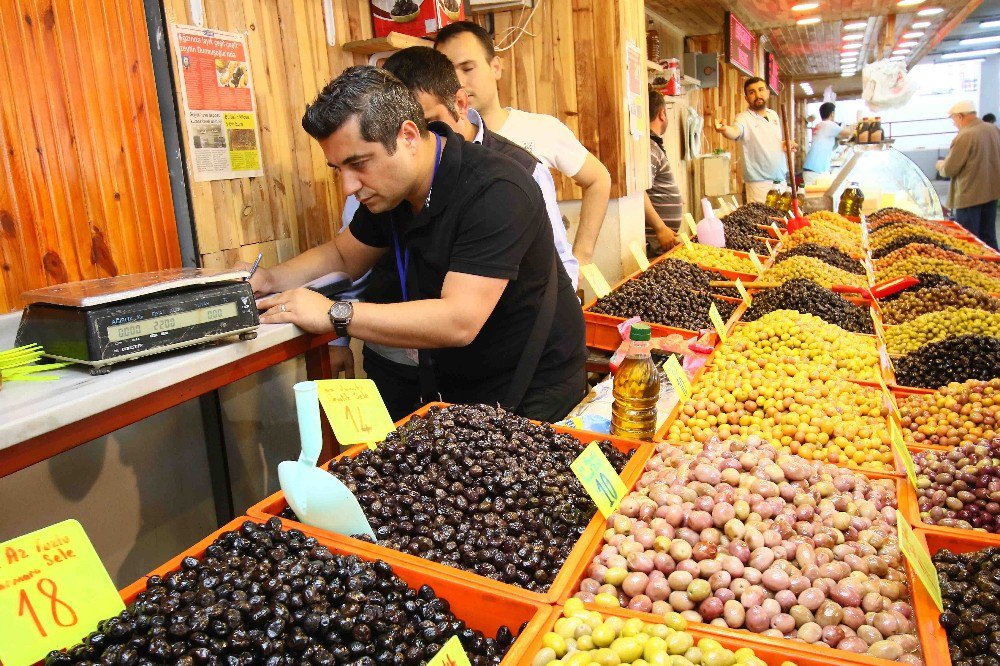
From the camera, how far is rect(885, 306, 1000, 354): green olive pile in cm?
346

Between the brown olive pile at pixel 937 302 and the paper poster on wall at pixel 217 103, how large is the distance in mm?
3429

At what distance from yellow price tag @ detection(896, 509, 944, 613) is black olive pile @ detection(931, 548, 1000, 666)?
0.12ft

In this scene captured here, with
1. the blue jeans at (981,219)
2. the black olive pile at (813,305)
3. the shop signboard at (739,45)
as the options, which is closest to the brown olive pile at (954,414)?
the black olive pile at (813,305)

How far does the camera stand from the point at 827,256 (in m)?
5.20

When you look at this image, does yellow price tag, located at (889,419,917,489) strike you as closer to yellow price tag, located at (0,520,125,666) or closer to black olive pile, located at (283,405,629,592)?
black olive pile, located at (283,405,629,592)

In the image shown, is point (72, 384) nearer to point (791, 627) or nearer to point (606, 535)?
point (606, 535)

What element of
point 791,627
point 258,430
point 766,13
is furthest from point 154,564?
point 766,13

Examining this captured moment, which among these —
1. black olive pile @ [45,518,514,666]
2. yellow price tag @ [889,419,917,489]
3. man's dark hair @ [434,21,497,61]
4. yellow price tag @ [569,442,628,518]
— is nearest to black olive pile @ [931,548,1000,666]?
yellow price tag @ [889,419,917,489]

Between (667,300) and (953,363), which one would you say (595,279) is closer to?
(667,300)

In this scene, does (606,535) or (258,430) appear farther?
(258,430)

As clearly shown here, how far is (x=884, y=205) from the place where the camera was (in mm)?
8859

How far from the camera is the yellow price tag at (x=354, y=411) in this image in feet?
6.13

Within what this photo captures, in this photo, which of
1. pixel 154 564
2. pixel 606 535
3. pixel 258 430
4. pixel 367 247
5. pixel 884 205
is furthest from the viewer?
pixel 884 205

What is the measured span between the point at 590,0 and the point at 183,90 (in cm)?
285
